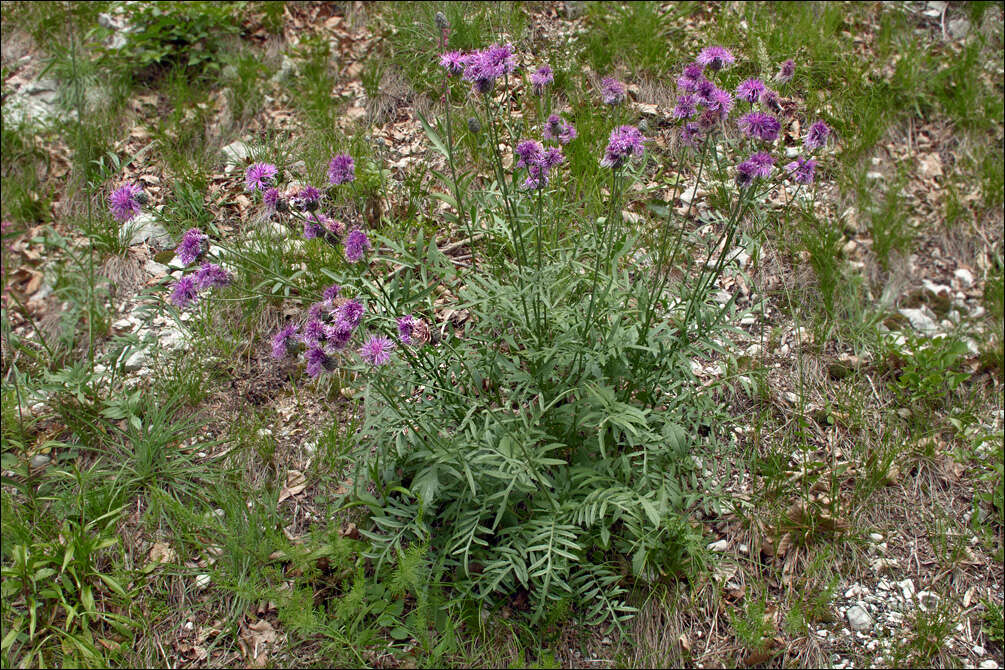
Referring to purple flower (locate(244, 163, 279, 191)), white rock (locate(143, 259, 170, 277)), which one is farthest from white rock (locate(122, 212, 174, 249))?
purple flower (locate(244, 163, 279, 191))

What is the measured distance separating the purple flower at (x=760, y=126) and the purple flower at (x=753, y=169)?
0.07 metres

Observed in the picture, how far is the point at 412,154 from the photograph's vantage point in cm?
429

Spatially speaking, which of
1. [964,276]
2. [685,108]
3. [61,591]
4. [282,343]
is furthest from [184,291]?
[964,276]

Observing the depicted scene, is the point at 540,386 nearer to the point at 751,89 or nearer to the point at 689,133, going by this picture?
the point at 689,133

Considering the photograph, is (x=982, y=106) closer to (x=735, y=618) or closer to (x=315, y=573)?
(x=735, y=618)

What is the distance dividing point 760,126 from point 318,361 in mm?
1605

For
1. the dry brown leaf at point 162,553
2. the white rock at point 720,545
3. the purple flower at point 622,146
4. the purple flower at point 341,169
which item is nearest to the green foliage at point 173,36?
the purple flower at point 341,169

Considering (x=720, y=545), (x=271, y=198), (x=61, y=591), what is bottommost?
(x=61, y=591)

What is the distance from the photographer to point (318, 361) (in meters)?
2.26

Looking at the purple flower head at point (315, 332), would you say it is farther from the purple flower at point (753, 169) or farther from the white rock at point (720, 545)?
the white rock at point (720, 545)

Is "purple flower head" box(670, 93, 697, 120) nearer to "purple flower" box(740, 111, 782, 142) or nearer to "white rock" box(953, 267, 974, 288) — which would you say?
"purple flower" box(740, 111, 782, 142)

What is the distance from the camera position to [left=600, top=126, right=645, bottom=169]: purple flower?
2344mm

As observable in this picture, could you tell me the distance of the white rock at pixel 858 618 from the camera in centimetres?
269

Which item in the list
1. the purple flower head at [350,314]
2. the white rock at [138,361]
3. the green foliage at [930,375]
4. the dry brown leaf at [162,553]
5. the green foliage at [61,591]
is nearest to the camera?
the purple flower head at [350,314]
